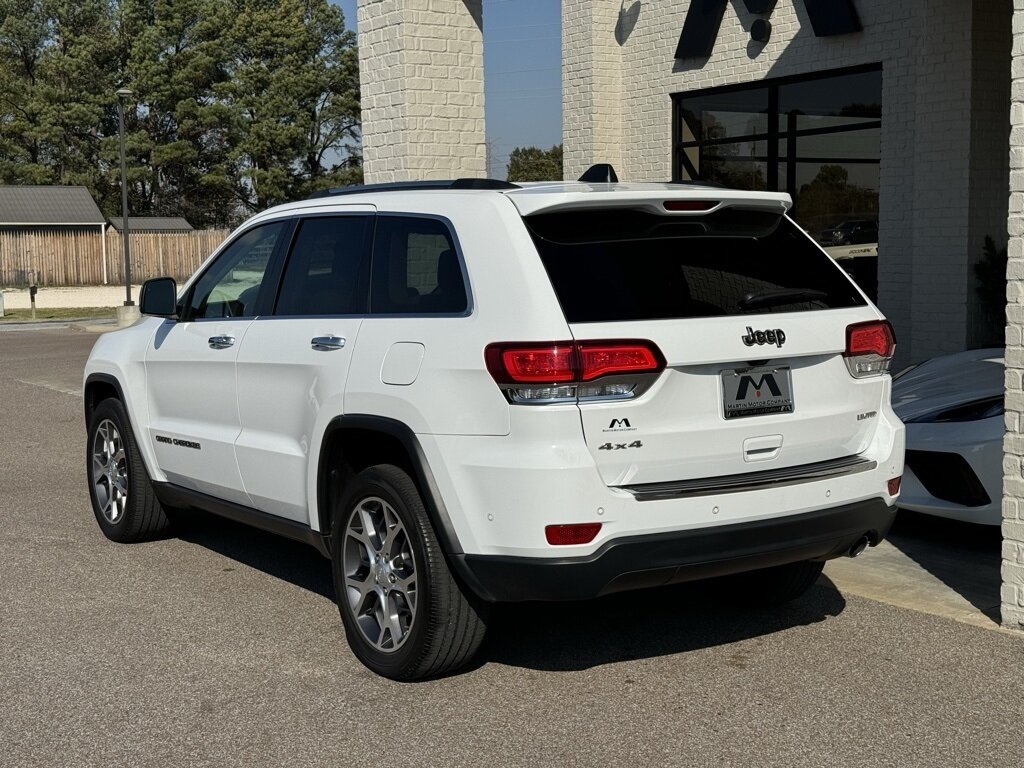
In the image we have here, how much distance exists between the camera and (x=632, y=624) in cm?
575

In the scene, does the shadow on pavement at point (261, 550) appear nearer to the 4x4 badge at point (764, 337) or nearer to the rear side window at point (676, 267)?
the rear side window at point (676, 267)

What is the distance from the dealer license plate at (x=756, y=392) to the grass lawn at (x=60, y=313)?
33.5 m

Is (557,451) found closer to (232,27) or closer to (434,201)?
(434,201)

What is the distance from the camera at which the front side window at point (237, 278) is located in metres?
6.25

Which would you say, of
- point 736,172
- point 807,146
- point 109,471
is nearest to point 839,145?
point 807,146

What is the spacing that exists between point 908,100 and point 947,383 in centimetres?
641

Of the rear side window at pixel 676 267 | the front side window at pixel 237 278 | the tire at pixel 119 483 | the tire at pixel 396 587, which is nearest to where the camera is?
the rear side window at pixel 676 267

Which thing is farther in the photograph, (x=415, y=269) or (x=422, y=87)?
(x=422, y=87)

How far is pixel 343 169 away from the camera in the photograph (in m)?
66.3

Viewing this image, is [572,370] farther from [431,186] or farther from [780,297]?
[431,186]

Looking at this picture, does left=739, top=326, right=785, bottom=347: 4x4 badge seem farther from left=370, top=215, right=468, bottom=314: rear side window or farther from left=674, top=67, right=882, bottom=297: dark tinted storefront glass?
left=674, top=67, right=882, bottom=297: dark tinted storefront glass

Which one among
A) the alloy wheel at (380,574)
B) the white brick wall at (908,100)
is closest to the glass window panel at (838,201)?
the white brick wall at (908,100)

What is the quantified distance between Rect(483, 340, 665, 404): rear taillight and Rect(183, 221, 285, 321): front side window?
2108 mm

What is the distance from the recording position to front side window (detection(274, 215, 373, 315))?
5457mm
